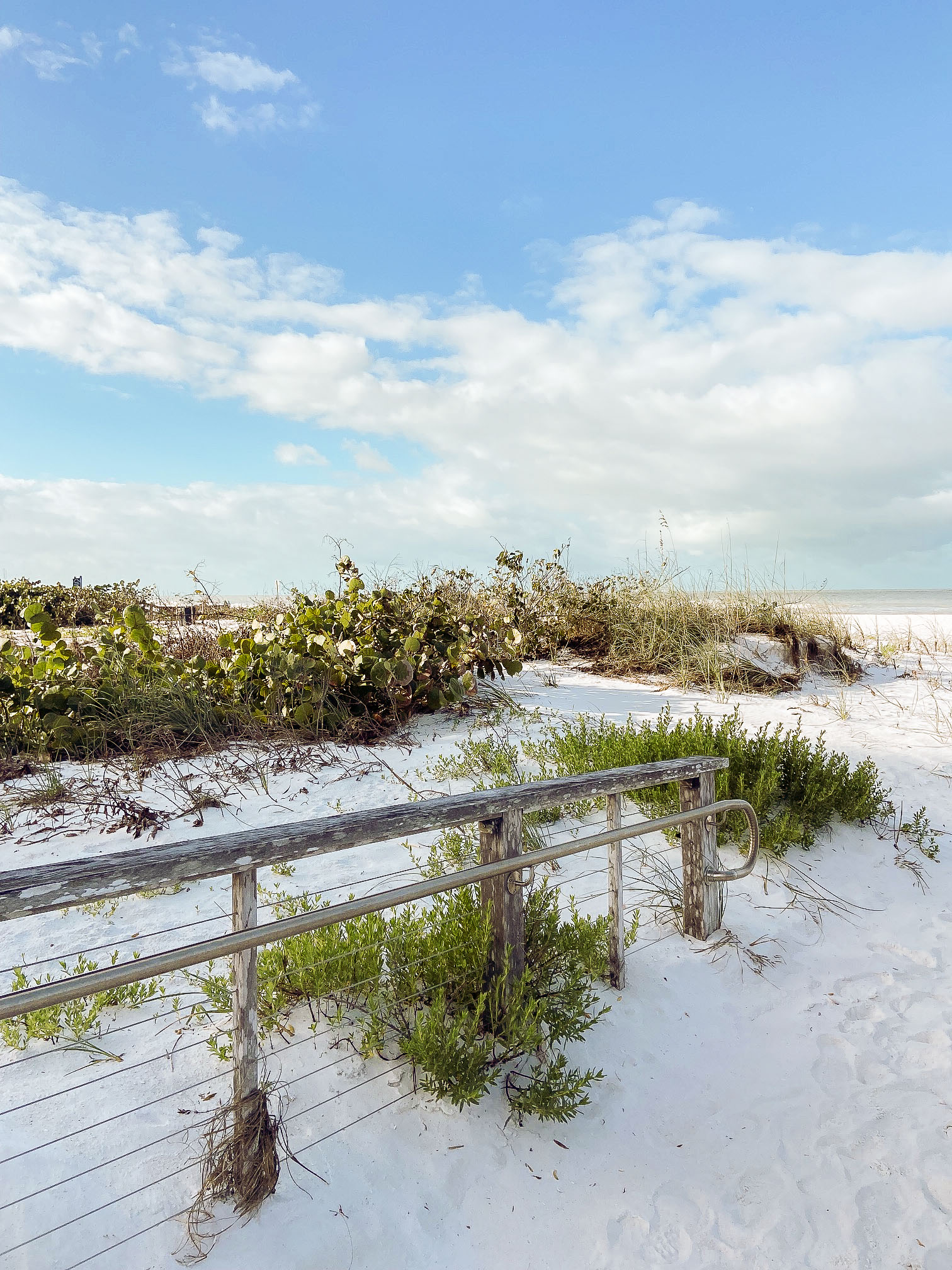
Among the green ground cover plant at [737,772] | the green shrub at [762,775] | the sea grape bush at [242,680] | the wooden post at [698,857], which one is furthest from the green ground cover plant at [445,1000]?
the sea grape bush at [242,680]

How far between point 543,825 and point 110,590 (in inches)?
523

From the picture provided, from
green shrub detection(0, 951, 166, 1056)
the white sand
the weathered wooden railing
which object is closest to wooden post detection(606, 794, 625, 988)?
the weathered wooden railing

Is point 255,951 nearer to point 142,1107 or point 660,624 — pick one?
point 142,1107

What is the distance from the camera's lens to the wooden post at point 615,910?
359 cm

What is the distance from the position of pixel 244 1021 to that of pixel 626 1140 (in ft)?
5.24

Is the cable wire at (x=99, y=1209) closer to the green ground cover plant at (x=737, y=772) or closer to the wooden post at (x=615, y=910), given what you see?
the wooden post at (x=615, y=910)

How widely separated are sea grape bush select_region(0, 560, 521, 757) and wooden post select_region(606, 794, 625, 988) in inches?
129

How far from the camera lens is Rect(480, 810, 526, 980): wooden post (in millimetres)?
2984

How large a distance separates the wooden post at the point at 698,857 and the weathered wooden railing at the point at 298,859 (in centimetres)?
8

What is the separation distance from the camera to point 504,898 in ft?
9.87

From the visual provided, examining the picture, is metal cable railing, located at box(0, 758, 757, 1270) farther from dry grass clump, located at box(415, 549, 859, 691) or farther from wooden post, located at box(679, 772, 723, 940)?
dry grass clump, located at box(415, 549, 859, 691)

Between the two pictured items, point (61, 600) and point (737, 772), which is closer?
point (737, 772)

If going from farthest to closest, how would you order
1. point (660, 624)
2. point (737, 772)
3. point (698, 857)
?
1. point (660, 624)
2. point (737, 772)
3. point (698, 857)

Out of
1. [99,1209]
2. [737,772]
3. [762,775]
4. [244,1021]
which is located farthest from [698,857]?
[99,1209]
